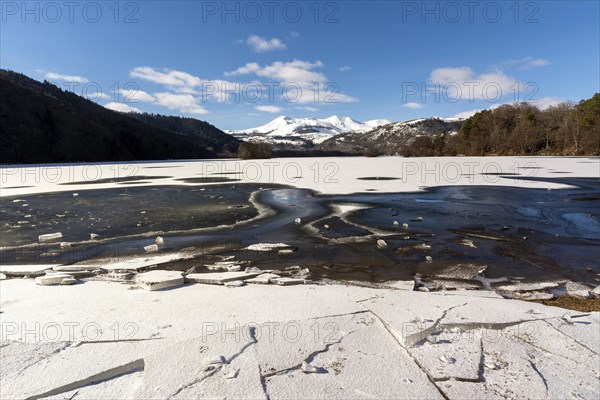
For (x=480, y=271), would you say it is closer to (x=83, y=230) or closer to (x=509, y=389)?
(x=509, y=389)

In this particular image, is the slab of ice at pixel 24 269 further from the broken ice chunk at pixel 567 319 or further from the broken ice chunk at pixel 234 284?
the broken ice chunk at pixel 567 319

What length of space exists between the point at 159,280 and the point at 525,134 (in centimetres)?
6547

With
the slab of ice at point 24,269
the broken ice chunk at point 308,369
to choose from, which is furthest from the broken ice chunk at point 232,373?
the slab of ice at point 24,269

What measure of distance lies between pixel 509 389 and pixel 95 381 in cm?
301

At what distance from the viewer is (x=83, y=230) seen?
8.29 metres

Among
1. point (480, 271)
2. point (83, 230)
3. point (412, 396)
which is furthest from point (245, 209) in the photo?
point (412, 396)

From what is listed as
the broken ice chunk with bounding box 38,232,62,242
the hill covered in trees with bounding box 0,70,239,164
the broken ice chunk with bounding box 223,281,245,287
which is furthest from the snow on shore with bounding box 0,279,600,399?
the hill covered in trees with bounding box 0,70,239,164

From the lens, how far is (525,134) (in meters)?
54.9

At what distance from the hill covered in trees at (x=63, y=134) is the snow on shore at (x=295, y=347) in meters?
75.3

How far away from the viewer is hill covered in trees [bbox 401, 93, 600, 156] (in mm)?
52000

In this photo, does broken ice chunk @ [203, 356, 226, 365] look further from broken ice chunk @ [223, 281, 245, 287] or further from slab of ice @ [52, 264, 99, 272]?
slab of ice @ [52, 264, 99, 272]

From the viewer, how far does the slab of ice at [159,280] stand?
4.31m

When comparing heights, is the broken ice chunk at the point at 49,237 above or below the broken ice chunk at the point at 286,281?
above

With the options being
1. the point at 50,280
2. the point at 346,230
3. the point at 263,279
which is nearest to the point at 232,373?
the point at 263,279
